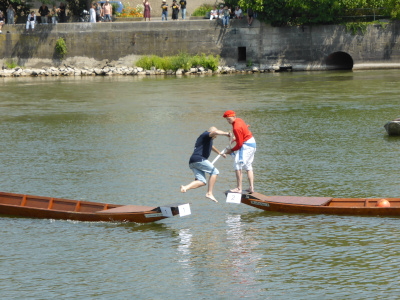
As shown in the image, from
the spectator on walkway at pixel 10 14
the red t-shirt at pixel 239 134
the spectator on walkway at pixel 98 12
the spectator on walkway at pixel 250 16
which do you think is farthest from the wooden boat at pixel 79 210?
the spectator on walkway at pixel 10 14

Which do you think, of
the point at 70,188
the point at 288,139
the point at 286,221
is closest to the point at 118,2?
the point at 288,139

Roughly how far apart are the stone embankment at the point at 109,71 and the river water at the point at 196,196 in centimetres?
1561

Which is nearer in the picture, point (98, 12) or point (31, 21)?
point (31, 21)

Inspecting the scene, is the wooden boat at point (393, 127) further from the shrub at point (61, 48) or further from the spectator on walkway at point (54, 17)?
the spectator on walkway at point (54, 17)

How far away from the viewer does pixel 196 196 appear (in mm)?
16312

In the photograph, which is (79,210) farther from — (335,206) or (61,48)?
(61,48)

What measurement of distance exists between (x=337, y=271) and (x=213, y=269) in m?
2.01

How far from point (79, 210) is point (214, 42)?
3640 centimetres

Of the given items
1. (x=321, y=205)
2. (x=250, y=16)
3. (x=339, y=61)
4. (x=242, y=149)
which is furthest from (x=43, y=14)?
(x=321, y=205)

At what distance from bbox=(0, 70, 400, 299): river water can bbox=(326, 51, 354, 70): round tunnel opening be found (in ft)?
52.4

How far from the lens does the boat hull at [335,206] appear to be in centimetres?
1389

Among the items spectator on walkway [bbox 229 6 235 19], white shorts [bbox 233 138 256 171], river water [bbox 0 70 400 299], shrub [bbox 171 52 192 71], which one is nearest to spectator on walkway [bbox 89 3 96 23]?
shrub [bbox 171 52 192 71]

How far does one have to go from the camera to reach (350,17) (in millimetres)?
48875

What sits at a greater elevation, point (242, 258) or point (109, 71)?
point (109, 71)
